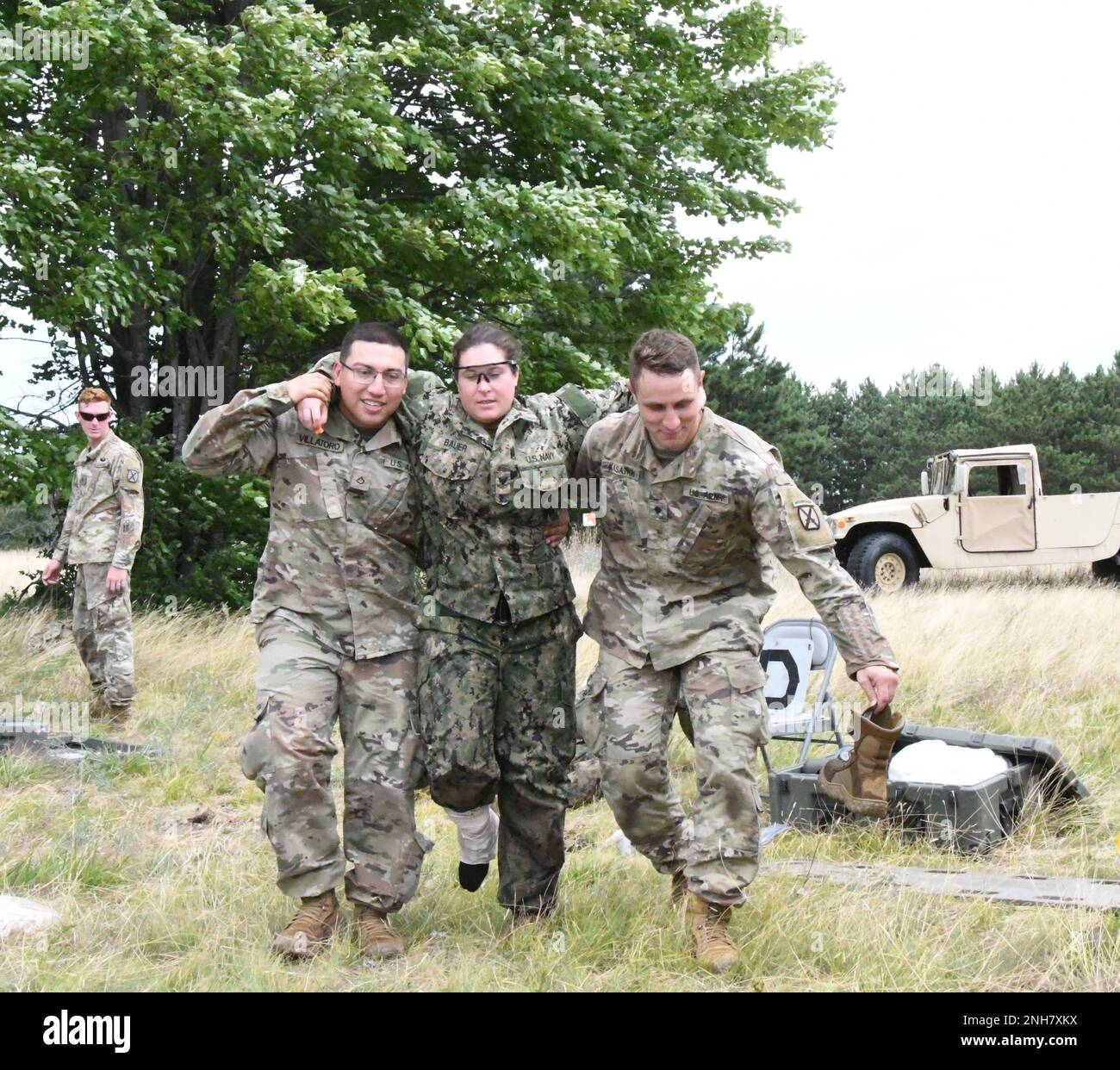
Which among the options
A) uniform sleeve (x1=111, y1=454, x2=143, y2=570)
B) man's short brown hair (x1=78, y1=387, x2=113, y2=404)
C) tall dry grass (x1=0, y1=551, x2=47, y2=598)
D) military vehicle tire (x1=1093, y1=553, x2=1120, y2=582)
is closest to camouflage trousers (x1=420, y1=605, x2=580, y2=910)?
uniform sleeve (x1=111, y1=454, x2=143, y2=570)

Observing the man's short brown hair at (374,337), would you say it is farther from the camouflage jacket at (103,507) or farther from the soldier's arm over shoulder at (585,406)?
the camouflage jacket at (103,507)

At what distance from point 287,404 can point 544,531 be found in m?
0.93

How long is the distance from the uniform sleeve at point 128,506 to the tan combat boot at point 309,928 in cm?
476

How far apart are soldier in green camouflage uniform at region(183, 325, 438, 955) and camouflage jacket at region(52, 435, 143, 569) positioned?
14.7 ft

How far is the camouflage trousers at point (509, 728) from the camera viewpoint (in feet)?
12.9

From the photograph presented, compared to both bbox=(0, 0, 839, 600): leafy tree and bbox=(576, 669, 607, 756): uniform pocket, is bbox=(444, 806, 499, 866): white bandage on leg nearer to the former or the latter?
bbox=(576, 669, 607, 756): uniform pocket

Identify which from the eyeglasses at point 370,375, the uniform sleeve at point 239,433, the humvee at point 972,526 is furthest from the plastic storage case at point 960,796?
the humvee at point 972,526

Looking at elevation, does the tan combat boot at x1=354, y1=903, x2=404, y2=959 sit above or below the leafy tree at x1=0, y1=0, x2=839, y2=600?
below

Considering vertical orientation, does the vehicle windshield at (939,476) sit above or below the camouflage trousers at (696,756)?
above

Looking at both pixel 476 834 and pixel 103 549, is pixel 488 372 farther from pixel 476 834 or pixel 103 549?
pixel 103 549

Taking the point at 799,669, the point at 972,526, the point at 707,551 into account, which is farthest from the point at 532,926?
the point at 972,526

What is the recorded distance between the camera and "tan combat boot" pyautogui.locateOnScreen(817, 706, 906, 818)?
3963 mm

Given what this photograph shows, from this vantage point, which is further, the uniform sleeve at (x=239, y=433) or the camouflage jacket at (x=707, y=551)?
the uniform sleeve at (x=239, y=433)
